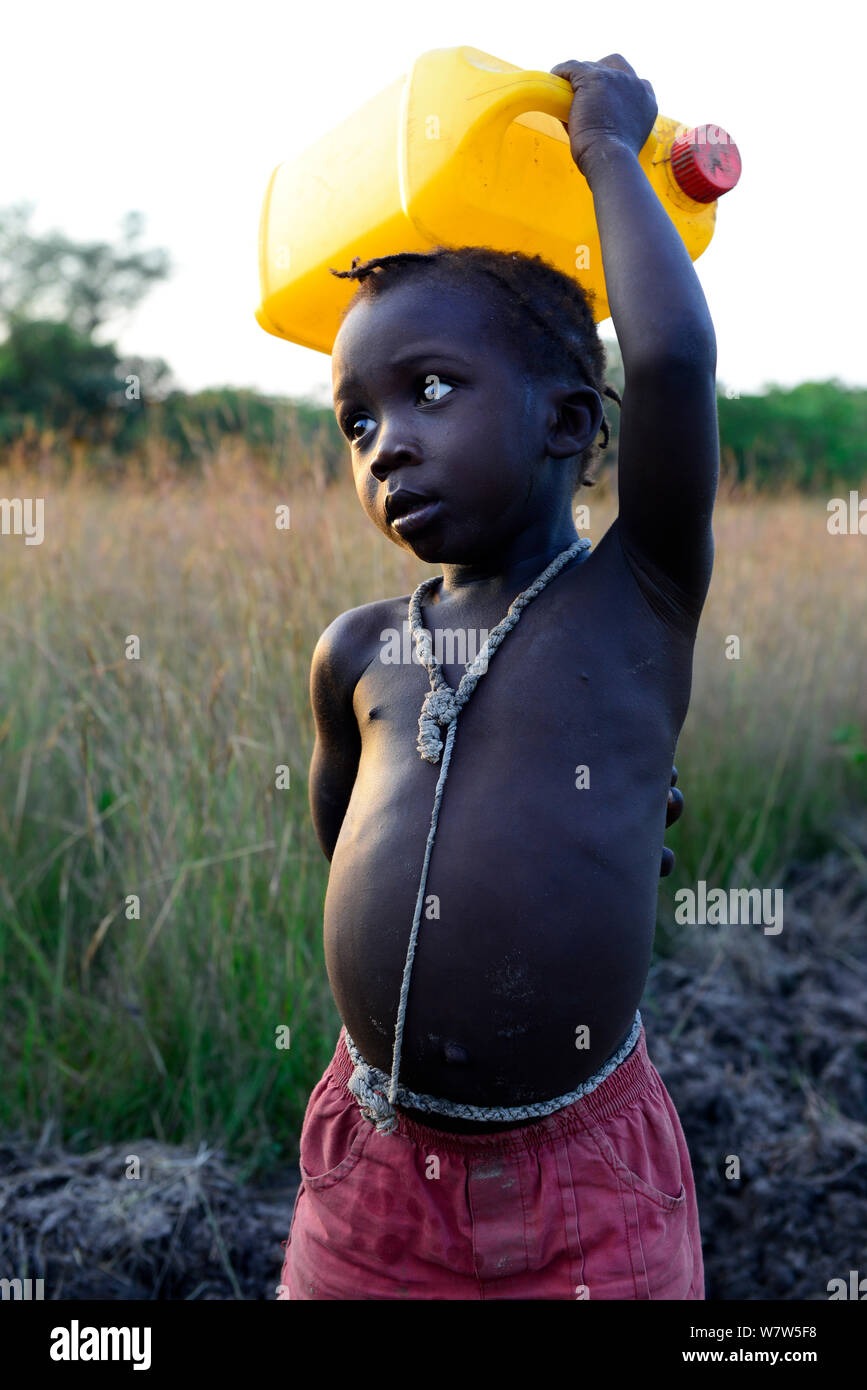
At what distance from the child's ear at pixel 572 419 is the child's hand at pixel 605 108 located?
25cm

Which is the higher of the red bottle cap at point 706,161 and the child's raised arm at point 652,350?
the red bottle cap at point 706,161

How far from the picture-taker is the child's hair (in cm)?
135

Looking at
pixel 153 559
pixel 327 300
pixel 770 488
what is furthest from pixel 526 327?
pixel 770 488

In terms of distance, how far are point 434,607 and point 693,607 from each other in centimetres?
36

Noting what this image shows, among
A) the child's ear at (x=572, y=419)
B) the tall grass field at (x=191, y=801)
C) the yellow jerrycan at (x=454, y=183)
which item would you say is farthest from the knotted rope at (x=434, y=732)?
the tall grass field at (x=191, y=801)

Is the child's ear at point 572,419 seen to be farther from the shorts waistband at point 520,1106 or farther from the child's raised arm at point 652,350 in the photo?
the shorts waistband at point 520,1106

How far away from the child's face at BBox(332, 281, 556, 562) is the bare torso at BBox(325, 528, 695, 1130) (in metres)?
0.14

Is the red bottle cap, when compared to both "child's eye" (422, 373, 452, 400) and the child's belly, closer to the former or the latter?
"child's eye" (422, 373, 452, 400)

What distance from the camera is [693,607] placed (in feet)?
4.34

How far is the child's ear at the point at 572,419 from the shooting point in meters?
1.37

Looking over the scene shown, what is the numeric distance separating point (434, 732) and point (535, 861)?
0.20 meters

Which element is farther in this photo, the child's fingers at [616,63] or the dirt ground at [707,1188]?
the dirt ground at [707,1188]

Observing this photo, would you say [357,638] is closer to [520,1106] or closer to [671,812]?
[671,812]
